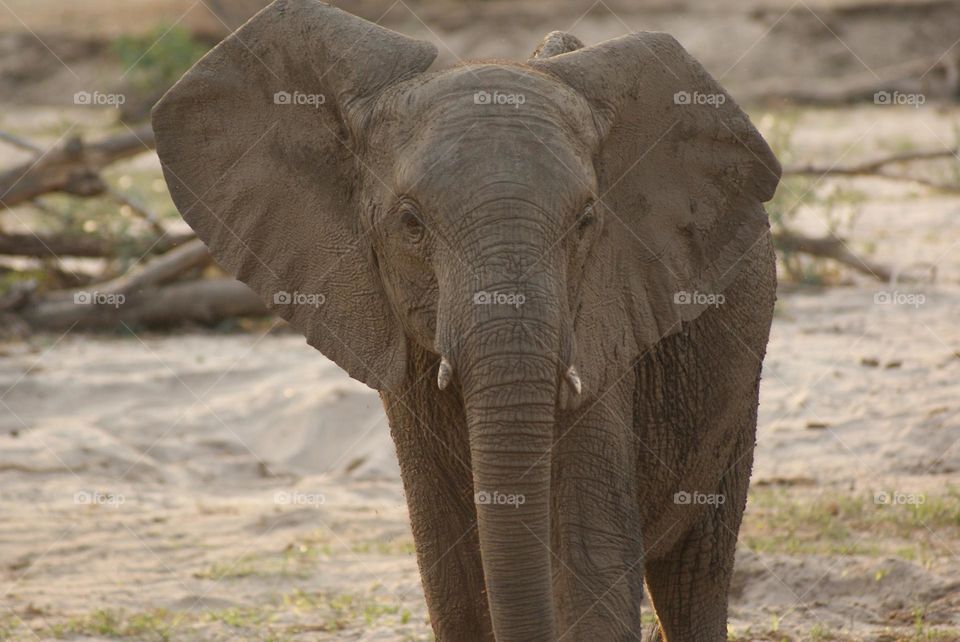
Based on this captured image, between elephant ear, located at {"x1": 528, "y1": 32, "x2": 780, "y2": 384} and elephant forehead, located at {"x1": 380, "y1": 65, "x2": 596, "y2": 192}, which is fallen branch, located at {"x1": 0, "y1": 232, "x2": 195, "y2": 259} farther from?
elephant forehead, located at {"x1": 380, "y1": 65, "x2": 596, "y2": 192}

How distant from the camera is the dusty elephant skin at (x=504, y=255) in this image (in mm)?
3809

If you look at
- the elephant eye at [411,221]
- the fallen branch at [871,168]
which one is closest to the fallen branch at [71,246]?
the fallen branch at [871,168]

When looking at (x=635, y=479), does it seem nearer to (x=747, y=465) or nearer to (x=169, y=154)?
(x=747, y=465)

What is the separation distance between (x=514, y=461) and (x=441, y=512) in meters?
0.94

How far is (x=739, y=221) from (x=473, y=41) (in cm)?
1992

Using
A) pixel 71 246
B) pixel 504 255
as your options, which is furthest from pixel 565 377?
pixel 71 246

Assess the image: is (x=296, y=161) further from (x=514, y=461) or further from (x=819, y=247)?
(x=819, y=247)

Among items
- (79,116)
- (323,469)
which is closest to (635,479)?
(323,469)

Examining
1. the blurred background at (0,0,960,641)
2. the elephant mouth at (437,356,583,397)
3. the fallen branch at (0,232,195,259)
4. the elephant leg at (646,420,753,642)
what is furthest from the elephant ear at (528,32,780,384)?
the fallen branch at (0,232,195,259)

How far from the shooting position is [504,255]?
12.3 ft

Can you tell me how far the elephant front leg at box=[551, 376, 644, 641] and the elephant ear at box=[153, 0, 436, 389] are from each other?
0.55 metres

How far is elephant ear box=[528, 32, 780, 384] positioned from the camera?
4.34m

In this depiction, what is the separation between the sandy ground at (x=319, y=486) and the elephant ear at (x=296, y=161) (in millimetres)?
2188

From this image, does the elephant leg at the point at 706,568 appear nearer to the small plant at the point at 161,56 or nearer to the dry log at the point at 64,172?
the dry log at the point at 64,172
